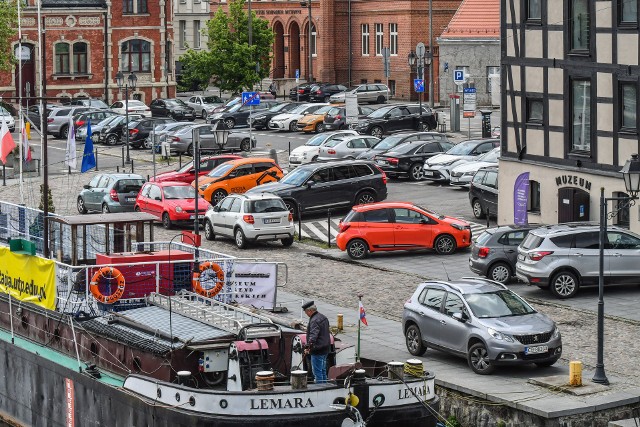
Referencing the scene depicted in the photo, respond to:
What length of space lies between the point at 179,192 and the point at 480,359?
20.7 metres

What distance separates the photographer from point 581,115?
125 ft

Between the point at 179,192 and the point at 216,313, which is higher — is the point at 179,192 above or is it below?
above

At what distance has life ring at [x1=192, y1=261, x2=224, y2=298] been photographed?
80.5 ft

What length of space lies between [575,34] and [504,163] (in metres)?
4.63

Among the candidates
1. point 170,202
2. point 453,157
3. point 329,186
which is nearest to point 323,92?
point 453,157

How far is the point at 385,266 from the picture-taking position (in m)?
36.6

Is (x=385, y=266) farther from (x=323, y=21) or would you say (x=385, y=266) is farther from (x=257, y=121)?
(x=323, y=21)

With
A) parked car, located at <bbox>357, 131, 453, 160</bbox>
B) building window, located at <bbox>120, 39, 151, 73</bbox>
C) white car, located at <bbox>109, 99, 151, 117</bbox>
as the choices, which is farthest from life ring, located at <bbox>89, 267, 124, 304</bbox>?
building window, located at <bbox>120, 39, 151, 73</bbox>

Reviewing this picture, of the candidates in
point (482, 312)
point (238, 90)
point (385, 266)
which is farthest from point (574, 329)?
point (238, 90)

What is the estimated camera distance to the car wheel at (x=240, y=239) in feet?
130

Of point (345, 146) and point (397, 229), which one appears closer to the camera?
point (397, 229)

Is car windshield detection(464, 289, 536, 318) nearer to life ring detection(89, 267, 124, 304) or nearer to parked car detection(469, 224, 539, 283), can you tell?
life ring detection(89, 267, 124, 304)

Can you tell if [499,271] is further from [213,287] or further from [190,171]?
[190,171]

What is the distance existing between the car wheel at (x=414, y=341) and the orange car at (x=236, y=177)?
20645mm
